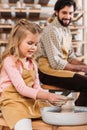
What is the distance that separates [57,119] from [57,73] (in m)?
0.92

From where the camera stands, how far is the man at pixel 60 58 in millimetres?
1890

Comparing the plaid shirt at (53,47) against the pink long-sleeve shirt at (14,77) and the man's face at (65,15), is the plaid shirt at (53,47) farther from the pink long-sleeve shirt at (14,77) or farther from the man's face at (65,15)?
the pink long-sleeve shirt at (14,77)

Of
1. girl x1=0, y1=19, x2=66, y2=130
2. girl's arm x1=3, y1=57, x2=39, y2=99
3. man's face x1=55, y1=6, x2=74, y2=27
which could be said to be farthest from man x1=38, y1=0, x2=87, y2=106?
girl's arm x1=3, y1=57, x2=39, y2=99

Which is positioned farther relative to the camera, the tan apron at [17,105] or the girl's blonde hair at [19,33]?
the girl's blonde hair at [19,33]

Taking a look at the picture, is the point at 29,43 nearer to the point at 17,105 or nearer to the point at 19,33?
the point at 19,33

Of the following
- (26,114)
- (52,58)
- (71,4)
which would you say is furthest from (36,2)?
(26,114)

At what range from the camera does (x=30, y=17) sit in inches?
172

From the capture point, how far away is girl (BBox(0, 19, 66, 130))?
1.10 metres

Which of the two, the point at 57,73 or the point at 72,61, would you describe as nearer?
the point at 57,73

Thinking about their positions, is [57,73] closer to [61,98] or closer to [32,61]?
[32,61]

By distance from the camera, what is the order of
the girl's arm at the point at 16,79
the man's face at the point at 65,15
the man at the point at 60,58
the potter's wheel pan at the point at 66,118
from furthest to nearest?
1. the man's face at the point at 65,15
2. the man at the point at 60,58
3. the girl's arm at the point at 16,79
4. the potter's wheel pan at the point at 66,118

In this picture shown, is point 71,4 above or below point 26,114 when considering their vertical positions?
above

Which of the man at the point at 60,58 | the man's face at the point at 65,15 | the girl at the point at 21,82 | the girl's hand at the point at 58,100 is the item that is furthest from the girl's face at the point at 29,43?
the man's face at the point at 65,15

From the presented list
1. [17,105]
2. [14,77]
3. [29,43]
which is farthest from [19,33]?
[17,105]
